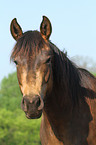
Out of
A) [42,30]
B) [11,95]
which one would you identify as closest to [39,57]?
[42,30]

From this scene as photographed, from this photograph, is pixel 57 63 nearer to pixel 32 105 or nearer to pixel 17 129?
pixel 32 105

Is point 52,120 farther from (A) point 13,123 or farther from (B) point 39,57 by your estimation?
(A) point 13,123

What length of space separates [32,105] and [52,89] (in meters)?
0.91

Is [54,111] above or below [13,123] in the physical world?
above

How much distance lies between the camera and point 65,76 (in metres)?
5.08

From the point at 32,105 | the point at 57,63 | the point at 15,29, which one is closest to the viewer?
the point at 32,105

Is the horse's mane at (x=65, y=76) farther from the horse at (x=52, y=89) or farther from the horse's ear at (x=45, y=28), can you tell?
the horse's ear at (x=45, y=28)

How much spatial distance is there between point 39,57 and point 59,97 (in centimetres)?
96

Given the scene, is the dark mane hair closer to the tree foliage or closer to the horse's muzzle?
the horse's muzzle

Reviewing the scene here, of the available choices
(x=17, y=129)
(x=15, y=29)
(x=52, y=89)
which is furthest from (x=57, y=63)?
(x=17, y=129)

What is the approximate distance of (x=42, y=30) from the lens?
4949 mm

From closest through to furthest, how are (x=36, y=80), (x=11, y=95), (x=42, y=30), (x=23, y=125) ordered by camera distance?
(x=36, y=80) → (x=42, y=30) → (x=23, y=125) → (x=11, y=95)

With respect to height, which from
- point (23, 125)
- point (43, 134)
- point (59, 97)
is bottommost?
point (23, 125)

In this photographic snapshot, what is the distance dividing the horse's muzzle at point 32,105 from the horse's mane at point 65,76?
0.86 meters
